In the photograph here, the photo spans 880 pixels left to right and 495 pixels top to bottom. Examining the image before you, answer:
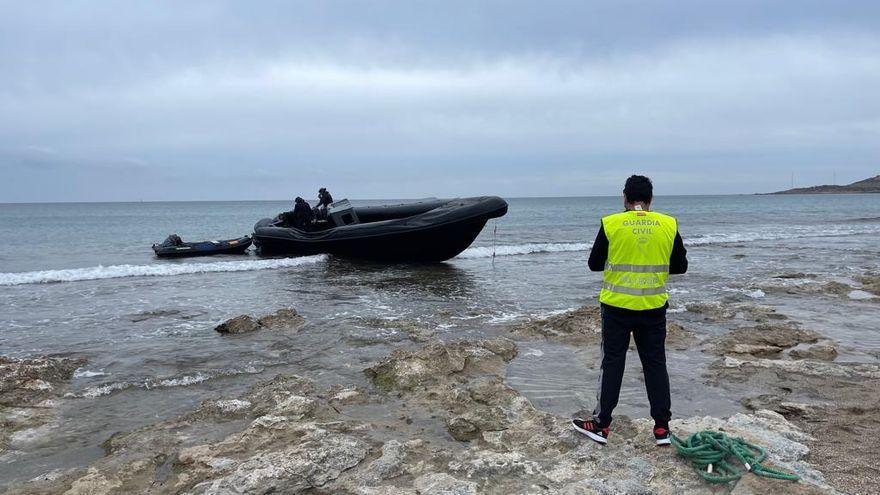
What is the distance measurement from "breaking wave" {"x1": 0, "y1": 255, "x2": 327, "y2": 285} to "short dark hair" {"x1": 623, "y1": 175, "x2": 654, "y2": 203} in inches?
453

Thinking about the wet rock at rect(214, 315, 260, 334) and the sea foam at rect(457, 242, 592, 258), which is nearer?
the wet rock at rect(214, 315, 260, 334)

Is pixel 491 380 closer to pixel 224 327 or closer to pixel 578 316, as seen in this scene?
pixel 578 316

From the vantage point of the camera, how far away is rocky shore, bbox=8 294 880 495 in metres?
2.67

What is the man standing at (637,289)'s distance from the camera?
2.89 meters

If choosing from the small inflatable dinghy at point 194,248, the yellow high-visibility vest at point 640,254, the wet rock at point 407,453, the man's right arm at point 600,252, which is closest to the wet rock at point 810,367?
the wet rock at point 407,453

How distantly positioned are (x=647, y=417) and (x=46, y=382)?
188 inches

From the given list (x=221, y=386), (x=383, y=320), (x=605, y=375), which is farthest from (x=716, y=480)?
(x=383, y=320)

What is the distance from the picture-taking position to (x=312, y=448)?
118 inches

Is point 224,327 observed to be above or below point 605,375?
below

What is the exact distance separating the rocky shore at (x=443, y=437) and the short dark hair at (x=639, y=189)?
133 cm

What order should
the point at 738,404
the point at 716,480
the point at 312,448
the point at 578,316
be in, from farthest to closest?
1. the point at 578,316
2. the point at 738,404
3. the point at 312,448
4. the point at 716,480

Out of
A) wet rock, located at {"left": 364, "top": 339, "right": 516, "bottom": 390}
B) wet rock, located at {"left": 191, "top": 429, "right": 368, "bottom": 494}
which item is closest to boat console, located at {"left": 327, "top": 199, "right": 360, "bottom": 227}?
wet rock, located at {"left": 364, "top": 339, "right": 516, "bottom": 390}

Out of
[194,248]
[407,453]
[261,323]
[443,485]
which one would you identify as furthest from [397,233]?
[443,485]

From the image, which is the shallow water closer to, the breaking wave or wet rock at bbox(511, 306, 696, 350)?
the breaking wave
